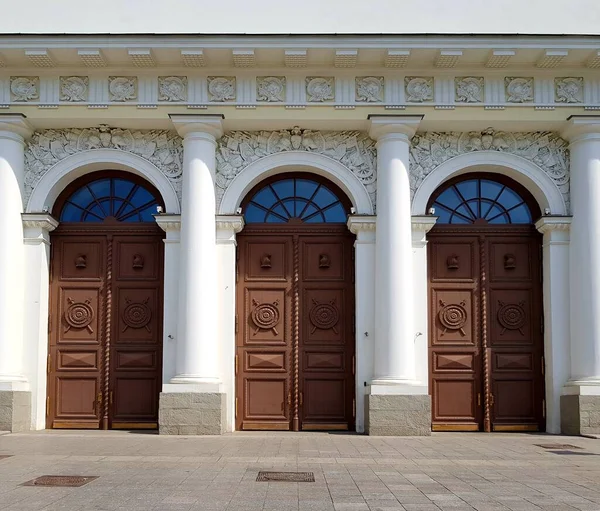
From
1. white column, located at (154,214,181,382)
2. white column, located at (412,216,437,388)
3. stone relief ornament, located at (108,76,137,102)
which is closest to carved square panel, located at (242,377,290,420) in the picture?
white column, located at (154,214,181,382)

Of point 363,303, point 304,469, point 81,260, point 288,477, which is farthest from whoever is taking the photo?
point 81,260

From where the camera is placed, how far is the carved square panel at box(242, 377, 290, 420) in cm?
1812

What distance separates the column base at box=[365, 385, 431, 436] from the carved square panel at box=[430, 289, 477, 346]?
187 centimetres

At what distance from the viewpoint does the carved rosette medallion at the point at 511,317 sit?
18484mm

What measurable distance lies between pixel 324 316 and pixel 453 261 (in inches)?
115

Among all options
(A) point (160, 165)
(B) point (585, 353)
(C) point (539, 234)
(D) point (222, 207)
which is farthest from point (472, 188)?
(A) point (160, 165)

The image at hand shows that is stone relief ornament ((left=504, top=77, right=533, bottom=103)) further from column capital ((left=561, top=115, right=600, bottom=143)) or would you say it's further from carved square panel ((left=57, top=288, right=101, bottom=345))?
carved square panel ((left=57, top=288, right=101, bottom=345))

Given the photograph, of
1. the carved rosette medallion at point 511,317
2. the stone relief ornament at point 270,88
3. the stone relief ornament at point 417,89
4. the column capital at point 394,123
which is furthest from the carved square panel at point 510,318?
the stone relief ornament at point 270,88

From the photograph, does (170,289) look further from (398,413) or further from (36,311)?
(398,413)

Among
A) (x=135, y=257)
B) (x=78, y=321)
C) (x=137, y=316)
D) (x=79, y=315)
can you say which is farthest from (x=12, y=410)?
(x=135, y=257)

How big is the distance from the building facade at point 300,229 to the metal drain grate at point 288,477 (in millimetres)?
6048

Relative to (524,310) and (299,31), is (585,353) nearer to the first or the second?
(524,310)

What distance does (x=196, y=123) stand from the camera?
17656mm

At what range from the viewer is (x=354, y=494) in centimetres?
948
